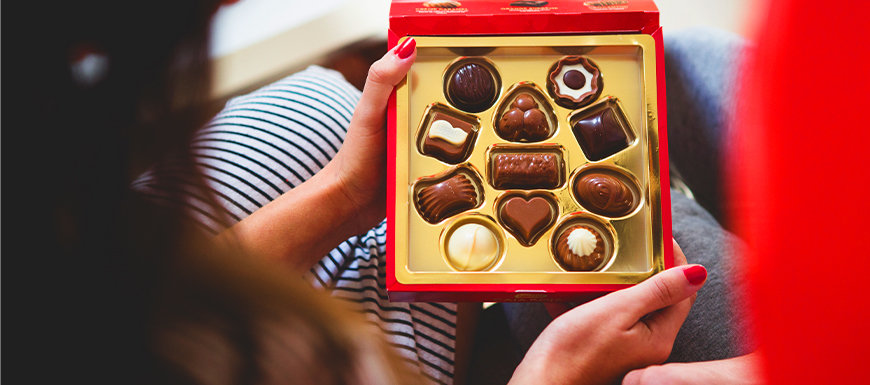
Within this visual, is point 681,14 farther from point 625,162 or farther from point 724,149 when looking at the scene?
point 625,162

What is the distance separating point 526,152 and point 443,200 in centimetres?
12

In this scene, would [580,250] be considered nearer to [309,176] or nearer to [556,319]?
[556,319]

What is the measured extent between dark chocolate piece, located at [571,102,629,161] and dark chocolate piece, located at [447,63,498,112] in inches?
4.7

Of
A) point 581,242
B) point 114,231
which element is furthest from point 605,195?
point 114,231

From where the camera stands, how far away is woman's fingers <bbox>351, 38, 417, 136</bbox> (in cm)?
61

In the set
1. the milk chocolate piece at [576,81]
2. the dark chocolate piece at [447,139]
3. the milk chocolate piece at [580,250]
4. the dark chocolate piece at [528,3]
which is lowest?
the milk chocolate piece at [580,250]

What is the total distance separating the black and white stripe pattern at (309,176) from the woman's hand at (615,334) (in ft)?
0.59

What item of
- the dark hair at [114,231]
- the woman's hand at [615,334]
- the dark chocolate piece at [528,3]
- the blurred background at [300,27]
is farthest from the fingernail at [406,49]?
the blurred background at [300,27]

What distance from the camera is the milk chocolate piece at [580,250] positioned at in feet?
2.03

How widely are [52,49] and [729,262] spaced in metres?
0.76

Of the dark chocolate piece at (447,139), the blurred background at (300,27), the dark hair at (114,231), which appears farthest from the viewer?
the blurred background at (300,27)

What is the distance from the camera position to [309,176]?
2.62 feet

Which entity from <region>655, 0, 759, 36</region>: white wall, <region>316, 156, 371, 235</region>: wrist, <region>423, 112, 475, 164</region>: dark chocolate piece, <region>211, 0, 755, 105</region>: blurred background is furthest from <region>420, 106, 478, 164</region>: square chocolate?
<region>655, 0, 759, 36</region>: white wall

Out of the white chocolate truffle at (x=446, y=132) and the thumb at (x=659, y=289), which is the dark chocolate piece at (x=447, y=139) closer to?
the white chocolate truffle at (x=446, y=132)
